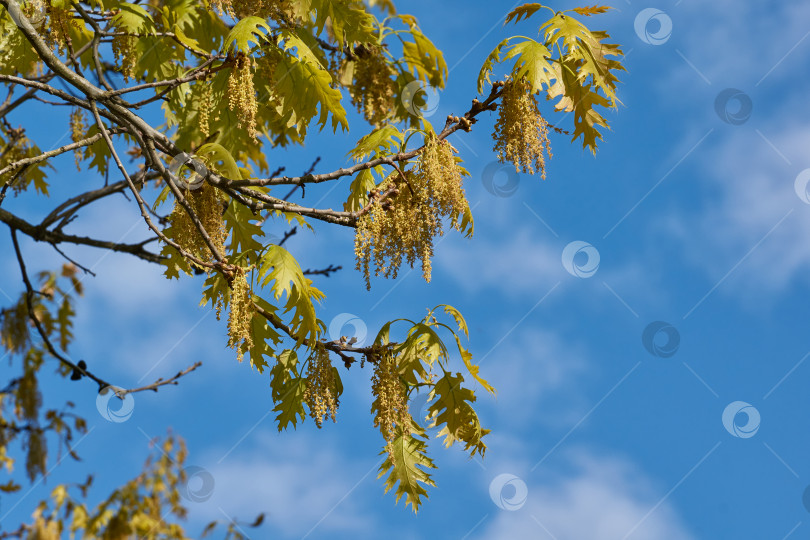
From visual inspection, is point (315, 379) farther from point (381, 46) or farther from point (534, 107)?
point (381, 46)

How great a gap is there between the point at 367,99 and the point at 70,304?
4025 millimetres

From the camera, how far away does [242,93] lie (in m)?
4.09

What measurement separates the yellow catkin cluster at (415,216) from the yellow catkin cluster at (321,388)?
65 centimetres

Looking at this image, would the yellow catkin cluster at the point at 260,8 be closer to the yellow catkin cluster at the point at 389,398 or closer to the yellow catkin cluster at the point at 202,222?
the yellow catkin cluster at the point at 202,222

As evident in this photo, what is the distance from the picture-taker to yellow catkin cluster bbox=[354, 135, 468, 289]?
401 cm

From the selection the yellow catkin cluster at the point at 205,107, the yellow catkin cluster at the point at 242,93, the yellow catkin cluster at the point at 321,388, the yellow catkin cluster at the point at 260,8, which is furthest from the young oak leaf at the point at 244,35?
the yellow catkin cluster at the point at 321,388

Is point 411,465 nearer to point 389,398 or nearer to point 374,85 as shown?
point 389,398

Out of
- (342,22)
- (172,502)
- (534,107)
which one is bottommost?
(172,502)

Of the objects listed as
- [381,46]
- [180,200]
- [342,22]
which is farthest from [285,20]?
[180,200]

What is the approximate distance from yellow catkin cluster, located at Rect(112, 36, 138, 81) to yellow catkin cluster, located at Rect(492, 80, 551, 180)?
7.59 ft

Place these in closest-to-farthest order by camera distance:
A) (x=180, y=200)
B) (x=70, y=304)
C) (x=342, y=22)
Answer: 1. (x=180, y=200)
2. (x=342, y=22)
3. (x=70, y=304)

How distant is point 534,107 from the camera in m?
4.26

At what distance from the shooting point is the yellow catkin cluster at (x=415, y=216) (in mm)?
4008

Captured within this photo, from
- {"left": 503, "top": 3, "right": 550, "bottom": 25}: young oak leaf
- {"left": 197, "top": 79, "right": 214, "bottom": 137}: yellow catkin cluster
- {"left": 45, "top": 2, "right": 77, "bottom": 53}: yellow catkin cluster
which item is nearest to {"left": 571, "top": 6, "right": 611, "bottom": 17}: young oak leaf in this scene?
{"left": 503, "top": 3, "right": 550, "bottom": 25}: young oak leaf
